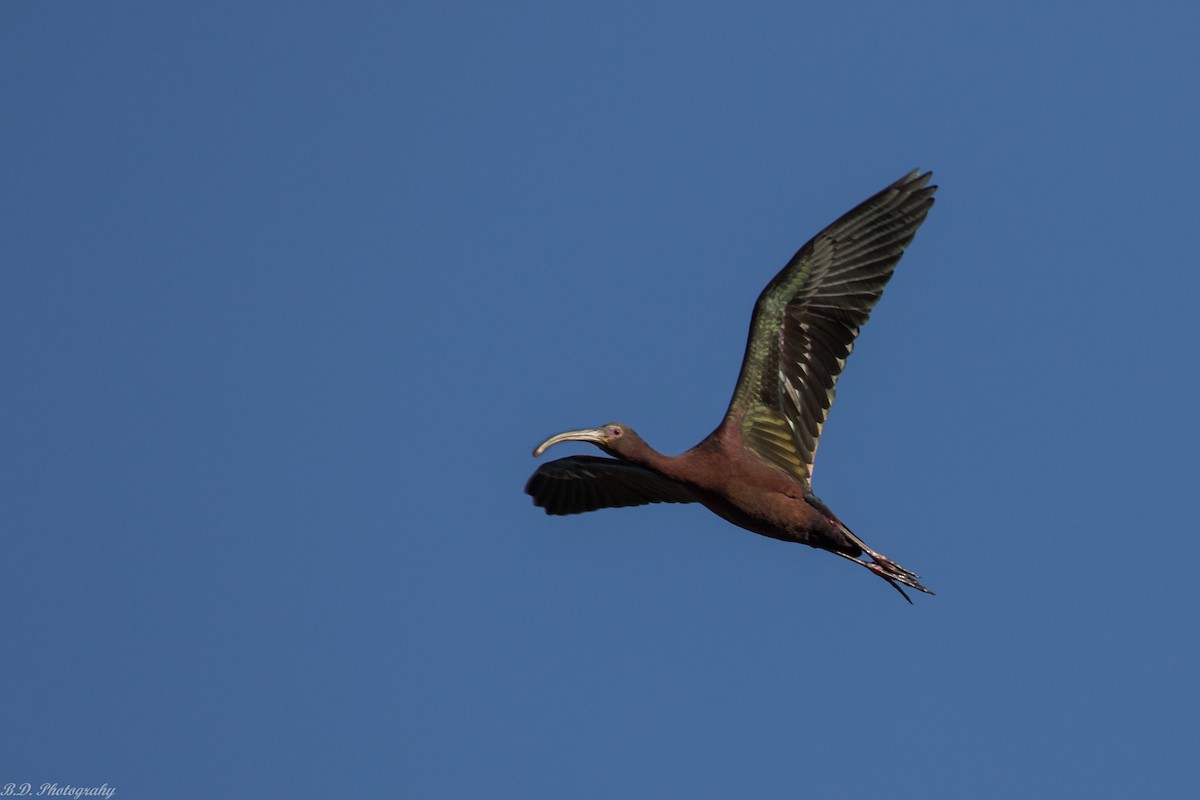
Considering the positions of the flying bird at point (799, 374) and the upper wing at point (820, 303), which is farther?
the upper wing at point (820, 303)

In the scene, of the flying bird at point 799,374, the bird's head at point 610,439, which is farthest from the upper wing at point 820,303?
the bird's head at point 610,439

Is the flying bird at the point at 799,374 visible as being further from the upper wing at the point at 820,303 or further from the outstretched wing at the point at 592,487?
the outstretched wing at the point at 592,487

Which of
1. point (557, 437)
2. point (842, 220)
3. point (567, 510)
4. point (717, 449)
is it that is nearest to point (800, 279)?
point (842, 220)

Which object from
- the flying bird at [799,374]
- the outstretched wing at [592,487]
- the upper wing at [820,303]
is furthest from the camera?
the outstretched wing at [592,487]

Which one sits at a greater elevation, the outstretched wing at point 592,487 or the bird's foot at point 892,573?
the outstretched wing at point 592,487

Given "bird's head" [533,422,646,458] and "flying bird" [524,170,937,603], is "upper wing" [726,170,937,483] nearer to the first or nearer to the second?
"flying bird" [524,170,937,603]

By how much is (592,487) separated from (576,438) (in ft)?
8.63

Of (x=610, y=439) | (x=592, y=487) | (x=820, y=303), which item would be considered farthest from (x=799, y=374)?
(x=592, y=487)

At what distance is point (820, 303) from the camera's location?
1802cm

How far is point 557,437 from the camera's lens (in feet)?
59.2

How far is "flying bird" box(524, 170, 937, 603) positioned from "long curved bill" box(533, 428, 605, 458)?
0.01 m

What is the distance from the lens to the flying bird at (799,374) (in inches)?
692

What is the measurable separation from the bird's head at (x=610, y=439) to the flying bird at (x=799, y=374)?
11 millimetres

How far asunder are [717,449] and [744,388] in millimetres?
873
